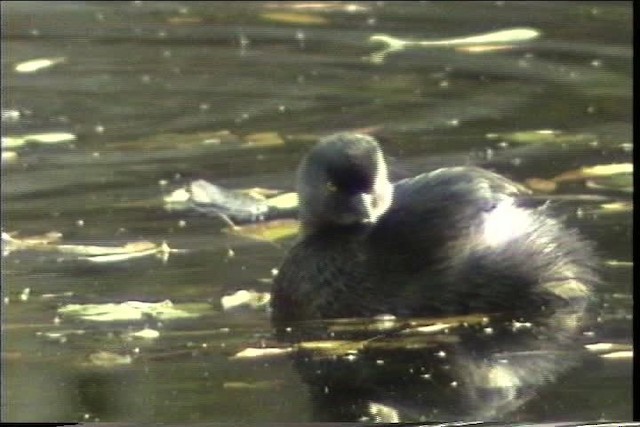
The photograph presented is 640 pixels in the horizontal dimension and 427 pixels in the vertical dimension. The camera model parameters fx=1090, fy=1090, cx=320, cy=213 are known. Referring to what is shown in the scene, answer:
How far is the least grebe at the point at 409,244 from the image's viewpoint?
1.59 metres

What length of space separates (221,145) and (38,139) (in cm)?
27

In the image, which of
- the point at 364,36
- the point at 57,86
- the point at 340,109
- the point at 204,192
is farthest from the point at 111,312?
the point at 364,36

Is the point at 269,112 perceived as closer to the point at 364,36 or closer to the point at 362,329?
the point at 364,36

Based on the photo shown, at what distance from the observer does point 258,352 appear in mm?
1604

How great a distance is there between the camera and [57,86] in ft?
5.32

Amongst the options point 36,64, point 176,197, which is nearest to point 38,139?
point 36,64

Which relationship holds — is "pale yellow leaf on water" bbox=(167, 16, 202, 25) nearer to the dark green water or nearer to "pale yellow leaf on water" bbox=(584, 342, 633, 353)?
the dark green water

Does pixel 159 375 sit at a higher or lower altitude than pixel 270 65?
lower

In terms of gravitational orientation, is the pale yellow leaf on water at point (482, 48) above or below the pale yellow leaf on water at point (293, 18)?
below

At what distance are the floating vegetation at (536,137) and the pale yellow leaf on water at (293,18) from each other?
304 mm

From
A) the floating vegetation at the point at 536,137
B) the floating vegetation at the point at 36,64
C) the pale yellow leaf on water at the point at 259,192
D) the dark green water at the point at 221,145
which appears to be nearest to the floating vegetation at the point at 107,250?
the dark green water at the point at 221,145

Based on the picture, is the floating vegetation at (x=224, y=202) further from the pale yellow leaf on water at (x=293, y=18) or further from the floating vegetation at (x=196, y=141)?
the pale yellow leaf on water at (x=293, y=18)

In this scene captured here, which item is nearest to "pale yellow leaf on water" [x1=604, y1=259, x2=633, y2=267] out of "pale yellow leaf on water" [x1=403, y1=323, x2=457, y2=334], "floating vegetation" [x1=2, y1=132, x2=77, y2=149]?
"pale yellow leaf on water" [x1=403, y1=323, x2=457, y2=334]

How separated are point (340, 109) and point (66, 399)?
586 millimetres
